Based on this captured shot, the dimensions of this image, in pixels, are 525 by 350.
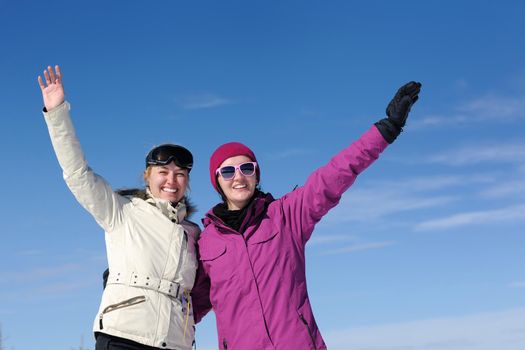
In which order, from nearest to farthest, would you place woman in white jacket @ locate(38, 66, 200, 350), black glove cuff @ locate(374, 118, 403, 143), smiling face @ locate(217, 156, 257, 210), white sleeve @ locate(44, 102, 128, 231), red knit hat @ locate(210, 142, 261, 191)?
black glove cuff @ locate(374, 118, 403, 143) → woman in white jacket @ locate(38, 66, 200, 350) → white sleeve @ locate(44, 102, 128, 231) → smiling face @ locate(217, 156, 257, 210) → red knit hat @ locate(210, 142, 261, 191)

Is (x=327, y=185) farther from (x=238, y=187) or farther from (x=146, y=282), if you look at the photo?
(x=146, y=282)

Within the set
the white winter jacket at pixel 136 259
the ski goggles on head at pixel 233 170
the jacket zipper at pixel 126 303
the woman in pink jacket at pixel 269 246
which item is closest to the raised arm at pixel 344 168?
the woman in pink jacket at pixel 269 246

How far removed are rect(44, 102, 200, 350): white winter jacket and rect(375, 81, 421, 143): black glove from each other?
219cm

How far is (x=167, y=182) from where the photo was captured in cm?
625

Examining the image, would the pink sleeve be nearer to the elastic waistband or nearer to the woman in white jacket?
the woman in white jacket

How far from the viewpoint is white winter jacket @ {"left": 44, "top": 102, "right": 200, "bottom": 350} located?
5.55 meters

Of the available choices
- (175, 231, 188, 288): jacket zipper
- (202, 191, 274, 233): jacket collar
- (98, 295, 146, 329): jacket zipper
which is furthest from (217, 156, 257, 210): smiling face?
(98, 295, 146, 329): jacket zipper

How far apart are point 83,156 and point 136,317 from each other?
1.62 meters

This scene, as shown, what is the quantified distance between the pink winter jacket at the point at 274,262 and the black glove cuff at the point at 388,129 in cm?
4

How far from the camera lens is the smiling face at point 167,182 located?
6223mm

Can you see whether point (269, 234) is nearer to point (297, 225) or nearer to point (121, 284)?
point (297, 225)

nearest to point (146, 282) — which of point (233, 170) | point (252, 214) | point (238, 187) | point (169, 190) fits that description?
point (169, 190)

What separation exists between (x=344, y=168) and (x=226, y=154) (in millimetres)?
1343

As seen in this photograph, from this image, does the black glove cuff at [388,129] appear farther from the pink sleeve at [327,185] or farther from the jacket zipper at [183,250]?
the jacket zipper at [183,250]
